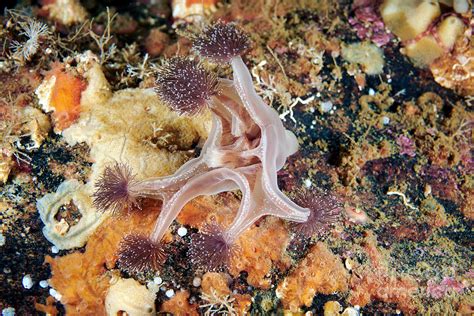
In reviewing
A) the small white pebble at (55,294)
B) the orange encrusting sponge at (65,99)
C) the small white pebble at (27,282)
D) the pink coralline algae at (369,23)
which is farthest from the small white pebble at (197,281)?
the pink coralline algae at (369,23)

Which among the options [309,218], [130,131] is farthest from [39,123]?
[309,218]

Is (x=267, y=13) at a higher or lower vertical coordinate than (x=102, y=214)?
higher

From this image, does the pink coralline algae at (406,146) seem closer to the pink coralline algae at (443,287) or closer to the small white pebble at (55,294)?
the pink coralline algae at (443,287)

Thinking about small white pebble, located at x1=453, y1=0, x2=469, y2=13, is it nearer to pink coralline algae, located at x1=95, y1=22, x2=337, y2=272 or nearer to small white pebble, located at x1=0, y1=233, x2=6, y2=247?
pink coralline algae, located at x1=95, y1=22, x2=337, y2=272

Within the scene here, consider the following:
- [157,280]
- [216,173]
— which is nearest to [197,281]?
[157,280]

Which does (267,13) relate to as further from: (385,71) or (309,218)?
(309,218)

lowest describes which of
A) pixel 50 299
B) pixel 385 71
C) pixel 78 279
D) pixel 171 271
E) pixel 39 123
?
pixel 50 299

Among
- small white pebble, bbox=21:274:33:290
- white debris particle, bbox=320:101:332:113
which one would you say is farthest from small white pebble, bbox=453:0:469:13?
small white pebble, bbox=21:274:33:290

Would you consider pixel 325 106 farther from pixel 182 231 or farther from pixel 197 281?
pixel 197 281
